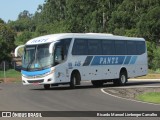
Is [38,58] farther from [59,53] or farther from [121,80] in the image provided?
[121,80]

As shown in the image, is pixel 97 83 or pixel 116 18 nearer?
pixel 97 83

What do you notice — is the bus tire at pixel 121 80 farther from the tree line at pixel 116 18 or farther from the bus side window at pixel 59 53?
the tree line at pixel 116 18

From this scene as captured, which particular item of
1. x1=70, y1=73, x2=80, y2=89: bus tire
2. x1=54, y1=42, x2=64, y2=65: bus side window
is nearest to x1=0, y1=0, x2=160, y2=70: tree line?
x1=70, y1=73, x2=80, y2=89: bus tire

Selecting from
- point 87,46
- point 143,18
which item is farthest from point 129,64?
point 143,18

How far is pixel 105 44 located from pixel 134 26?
206 feet

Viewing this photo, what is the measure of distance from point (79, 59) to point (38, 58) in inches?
114

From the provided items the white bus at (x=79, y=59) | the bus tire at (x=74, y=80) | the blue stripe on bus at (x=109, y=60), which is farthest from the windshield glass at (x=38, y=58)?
the blue stripe on bus at (x=109, y=60)

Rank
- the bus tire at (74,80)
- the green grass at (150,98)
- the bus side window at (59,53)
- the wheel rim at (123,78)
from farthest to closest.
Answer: the wheel rim at (123,78), the bus tire at (74,80), the bus side window at (59,53), the green grass at (150,98)

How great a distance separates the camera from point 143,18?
3590 inches

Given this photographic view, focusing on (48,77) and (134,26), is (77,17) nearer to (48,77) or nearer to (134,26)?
(134,26)

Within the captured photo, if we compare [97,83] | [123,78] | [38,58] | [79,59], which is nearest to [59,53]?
[38,58]

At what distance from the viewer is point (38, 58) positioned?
30.1 m

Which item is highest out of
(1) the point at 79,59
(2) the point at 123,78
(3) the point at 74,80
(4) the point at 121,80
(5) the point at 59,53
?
(5) the point at 59,53

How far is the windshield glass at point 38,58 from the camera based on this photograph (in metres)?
29.9
